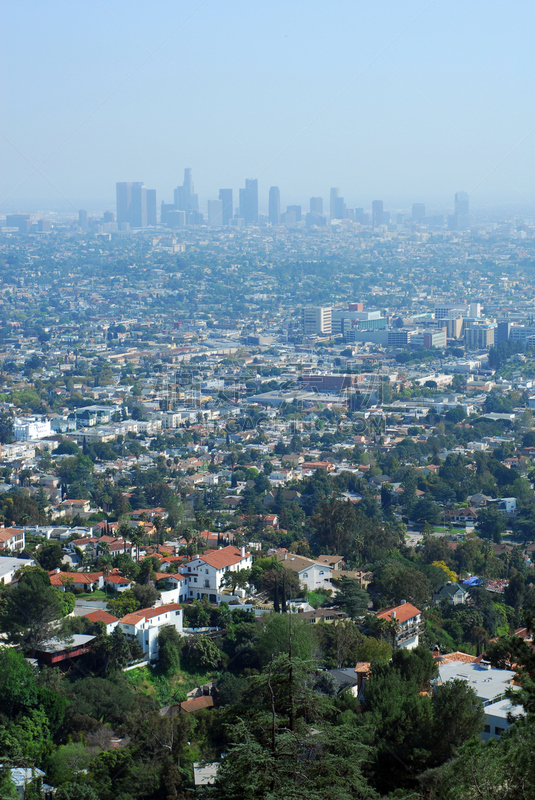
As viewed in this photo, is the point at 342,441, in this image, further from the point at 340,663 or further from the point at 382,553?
the point at 340,663

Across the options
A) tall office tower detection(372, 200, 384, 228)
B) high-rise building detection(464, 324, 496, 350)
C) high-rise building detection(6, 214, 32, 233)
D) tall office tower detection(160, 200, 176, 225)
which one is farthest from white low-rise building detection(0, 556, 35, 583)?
tall office tower detection(372, 200, 384, 228)

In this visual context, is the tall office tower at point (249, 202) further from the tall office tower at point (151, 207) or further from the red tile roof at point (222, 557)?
the red tile roof at point (222, 557)

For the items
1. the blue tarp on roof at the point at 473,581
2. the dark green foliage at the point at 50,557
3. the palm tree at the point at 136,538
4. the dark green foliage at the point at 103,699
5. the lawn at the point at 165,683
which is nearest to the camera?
the dark green foliage at the point at 103,699

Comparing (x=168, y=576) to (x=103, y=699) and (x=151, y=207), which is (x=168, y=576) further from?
(x=151, y=207)

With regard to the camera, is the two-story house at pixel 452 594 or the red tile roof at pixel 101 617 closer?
the red tile roof at pixel 101 617

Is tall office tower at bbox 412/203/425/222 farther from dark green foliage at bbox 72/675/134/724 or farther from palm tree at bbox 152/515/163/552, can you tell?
dark green foliage at bbox 72/675/134/724

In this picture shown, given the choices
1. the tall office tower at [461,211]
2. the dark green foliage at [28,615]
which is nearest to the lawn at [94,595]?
the dark green foliage at [28,615]

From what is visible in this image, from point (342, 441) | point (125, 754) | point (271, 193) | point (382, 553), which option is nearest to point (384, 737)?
point (125, 754)
